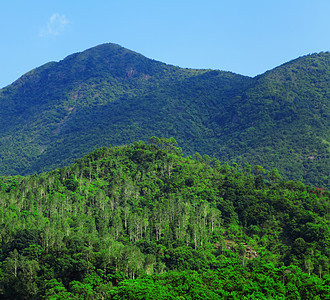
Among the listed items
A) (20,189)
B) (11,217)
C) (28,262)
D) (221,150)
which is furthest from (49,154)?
(28,262)

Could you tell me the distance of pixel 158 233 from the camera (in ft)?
240

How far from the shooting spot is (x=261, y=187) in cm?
9506

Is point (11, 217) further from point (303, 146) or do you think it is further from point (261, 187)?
point (303, 146)

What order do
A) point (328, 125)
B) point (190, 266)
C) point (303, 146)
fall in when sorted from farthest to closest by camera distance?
point (328, 125) < point (303, 146) < point (190, 266)

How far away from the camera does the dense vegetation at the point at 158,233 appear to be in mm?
52312

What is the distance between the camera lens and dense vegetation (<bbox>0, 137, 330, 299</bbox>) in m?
52.3

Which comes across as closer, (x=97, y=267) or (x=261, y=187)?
(x=97, y=267)

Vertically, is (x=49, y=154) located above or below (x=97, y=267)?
above

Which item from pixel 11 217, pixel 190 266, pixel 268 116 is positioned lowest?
pixel 190 266

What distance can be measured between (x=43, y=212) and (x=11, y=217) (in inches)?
273

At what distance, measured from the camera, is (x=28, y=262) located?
188 ft

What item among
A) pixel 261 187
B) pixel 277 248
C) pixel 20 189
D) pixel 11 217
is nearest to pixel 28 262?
pixel 11 217

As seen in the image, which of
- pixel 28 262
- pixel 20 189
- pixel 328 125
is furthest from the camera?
pixel 328 125

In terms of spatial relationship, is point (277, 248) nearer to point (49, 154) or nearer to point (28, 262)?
point (28, 262)
